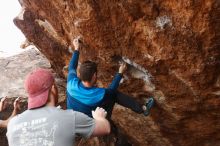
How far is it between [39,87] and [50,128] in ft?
1.44

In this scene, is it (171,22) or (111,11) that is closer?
(171,22)

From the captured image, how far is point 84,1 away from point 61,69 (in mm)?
3562

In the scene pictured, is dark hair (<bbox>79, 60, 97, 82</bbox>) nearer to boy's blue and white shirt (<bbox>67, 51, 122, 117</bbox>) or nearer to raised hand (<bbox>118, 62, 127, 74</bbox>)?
boy's blue and white shirt (<bbox>67, 51, 122, 117</bbox>)

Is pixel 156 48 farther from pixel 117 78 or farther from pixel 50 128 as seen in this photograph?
pixel 50 128

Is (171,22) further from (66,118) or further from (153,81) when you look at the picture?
(66,118)

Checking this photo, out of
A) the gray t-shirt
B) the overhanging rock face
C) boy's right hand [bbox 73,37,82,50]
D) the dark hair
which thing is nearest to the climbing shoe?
the overhanging rock face

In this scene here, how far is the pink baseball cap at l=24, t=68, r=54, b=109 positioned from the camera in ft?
14.3

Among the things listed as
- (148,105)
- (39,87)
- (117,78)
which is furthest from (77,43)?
(39,87)

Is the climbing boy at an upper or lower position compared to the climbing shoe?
upper

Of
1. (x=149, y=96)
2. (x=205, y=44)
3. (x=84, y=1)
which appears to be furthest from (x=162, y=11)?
(x=149, y=96)

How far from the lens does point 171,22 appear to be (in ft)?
19.4

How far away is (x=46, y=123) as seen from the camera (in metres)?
4.25

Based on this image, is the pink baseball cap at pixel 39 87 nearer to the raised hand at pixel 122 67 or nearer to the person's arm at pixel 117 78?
the person's arm at pixel 117 78

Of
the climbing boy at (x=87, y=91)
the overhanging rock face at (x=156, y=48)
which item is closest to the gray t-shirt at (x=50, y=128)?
the overhanging rock face at (x=156, y=48)
